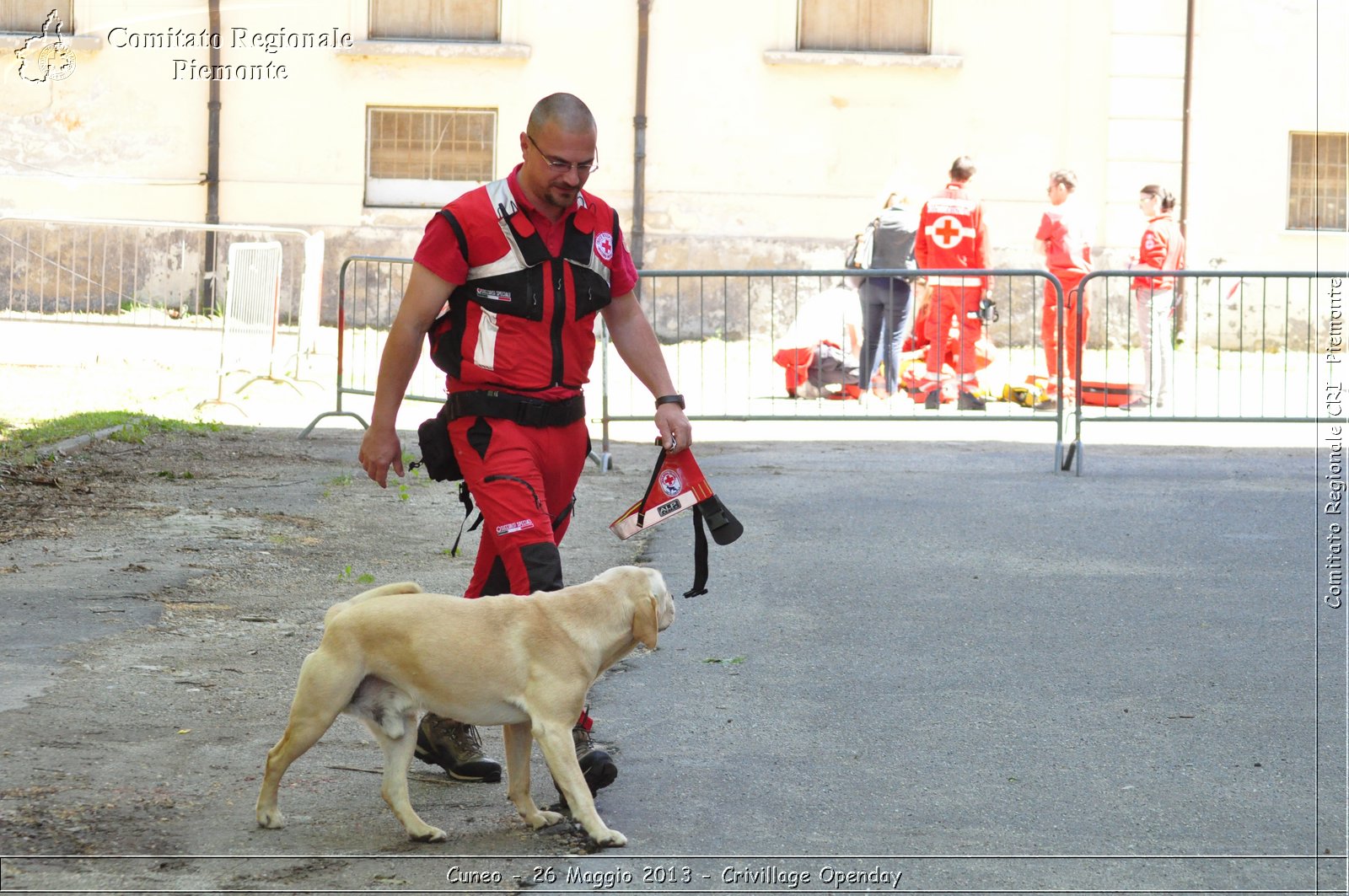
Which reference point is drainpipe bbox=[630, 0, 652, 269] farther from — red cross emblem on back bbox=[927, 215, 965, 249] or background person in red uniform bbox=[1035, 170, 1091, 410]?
background person in red uniform bbox=[1035, 170, 1091, 410]

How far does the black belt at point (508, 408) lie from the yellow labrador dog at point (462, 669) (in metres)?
0.55

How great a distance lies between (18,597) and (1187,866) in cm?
472

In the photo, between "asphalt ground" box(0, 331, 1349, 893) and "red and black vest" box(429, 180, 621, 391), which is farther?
"red and black vest" box(429, 180, 621, 391)

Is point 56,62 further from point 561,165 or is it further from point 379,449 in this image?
point 561,165

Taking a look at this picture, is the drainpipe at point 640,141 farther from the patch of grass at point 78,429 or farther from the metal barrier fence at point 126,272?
the patch of grass at point 78,429

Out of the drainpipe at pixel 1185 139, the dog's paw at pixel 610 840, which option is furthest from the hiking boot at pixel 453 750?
the drainpipe at pixel 1185 139

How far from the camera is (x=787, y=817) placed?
431 centimetres

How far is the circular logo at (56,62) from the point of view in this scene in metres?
19.8

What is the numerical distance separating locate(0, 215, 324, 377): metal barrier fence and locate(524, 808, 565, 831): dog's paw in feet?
41.7

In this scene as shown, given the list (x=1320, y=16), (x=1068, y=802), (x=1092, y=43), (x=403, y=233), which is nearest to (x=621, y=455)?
(x=1068, y=802)

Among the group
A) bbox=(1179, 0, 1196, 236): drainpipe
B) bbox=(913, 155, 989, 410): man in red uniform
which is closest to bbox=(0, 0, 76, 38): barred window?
bbox=(913, 155, 989, 410): man in red uniform

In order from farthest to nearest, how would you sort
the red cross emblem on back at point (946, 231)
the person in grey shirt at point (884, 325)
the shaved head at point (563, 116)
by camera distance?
the red cross emblem on back at point (946, 231) → the person in grey shirt at point (884, 325) → the shaved head at point (563, 116)

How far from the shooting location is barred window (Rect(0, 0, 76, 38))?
2008cm

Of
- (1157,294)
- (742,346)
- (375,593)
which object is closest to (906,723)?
(375,593)
